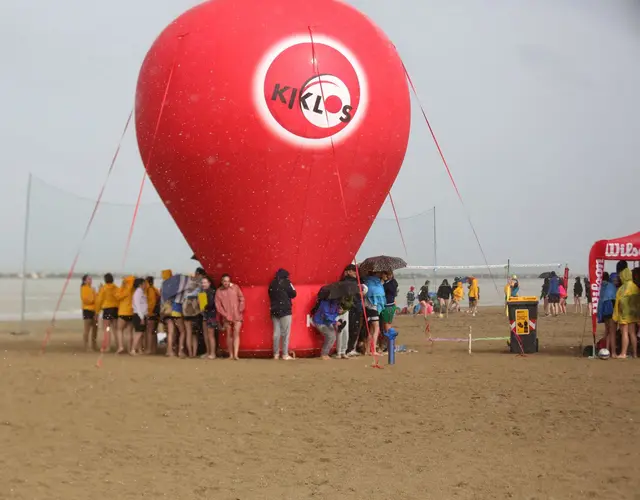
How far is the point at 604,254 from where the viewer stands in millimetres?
13000

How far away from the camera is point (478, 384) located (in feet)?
33.6

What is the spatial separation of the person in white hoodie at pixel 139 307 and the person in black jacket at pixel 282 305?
7.23ft

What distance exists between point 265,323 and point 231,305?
0.70m

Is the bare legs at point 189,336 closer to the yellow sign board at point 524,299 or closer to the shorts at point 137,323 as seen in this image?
the shorts at point 137,323

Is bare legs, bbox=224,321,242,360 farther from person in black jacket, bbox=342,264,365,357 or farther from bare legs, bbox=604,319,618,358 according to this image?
bare legs, bbox=604,319,618,358

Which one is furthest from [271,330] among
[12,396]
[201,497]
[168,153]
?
[201,497]

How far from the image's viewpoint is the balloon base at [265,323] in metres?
13.2

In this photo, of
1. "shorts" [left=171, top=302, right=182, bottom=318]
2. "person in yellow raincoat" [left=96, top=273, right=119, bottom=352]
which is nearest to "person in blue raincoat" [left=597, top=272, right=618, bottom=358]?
"shorts" [left=171, top=302, right=182, bottom=318]

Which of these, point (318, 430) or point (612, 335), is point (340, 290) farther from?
point (318, 430)

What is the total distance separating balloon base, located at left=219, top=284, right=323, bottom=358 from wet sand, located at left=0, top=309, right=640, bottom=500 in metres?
0.96

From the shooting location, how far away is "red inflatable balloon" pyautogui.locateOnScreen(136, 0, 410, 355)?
40.6ft

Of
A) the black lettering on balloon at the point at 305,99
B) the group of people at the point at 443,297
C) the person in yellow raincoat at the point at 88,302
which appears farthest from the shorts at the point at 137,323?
the group of people at the point at 443,297

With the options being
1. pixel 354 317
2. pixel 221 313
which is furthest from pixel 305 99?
pixel 354 317

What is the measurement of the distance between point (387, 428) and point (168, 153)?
650cm
